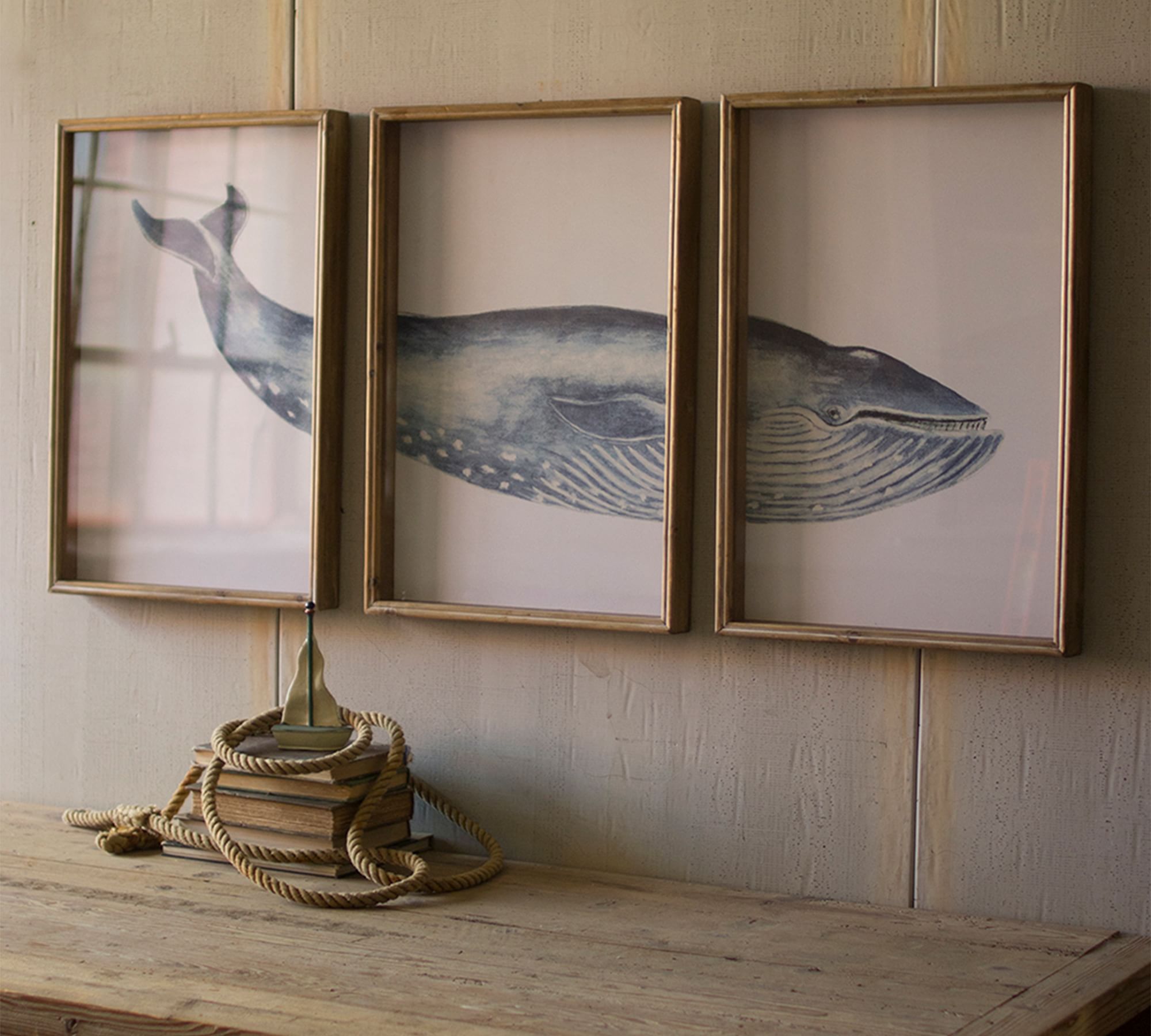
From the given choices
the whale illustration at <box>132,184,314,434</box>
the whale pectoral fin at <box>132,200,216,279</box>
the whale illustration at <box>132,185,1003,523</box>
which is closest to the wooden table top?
the whale illustration at <box>132,185,1003,523</box>

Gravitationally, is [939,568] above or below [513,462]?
below

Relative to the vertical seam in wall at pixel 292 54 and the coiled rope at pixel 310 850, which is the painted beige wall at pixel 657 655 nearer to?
the vertical seam in wall at pixel 292 54

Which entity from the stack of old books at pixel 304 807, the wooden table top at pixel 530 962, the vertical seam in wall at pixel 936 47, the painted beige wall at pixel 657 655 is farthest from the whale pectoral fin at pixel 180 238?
the vertical seam in wall at pixel 936 47

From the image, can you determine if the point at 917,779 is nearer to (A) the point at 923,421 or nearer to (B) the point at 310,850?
(A) the point at 923,421

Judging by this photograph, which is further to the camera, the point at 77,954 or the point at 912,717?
the point at 912,717

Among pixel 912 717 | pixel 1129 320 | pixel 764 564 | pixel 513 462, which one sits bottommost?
pixel 912 717

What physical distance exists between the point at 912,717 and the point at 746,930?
0.27 meters

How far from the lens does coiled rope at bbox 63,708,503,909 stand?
55.4 inches

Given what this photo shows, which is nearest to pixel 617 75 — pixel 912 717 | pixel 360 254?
pixel 360 254

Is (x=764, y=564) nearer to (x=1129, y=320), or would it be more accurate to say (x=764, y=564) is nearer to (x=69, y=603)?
(x=1129, y=320)

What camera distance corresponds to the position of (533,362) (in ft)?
5.11

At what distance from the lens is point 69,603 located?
1.78 metres

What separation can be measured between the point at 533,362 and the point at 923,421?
42cm

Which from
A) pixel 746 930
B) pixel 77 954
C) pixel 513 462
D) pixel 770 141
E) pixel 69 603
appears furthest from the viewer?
pixel 69 603
